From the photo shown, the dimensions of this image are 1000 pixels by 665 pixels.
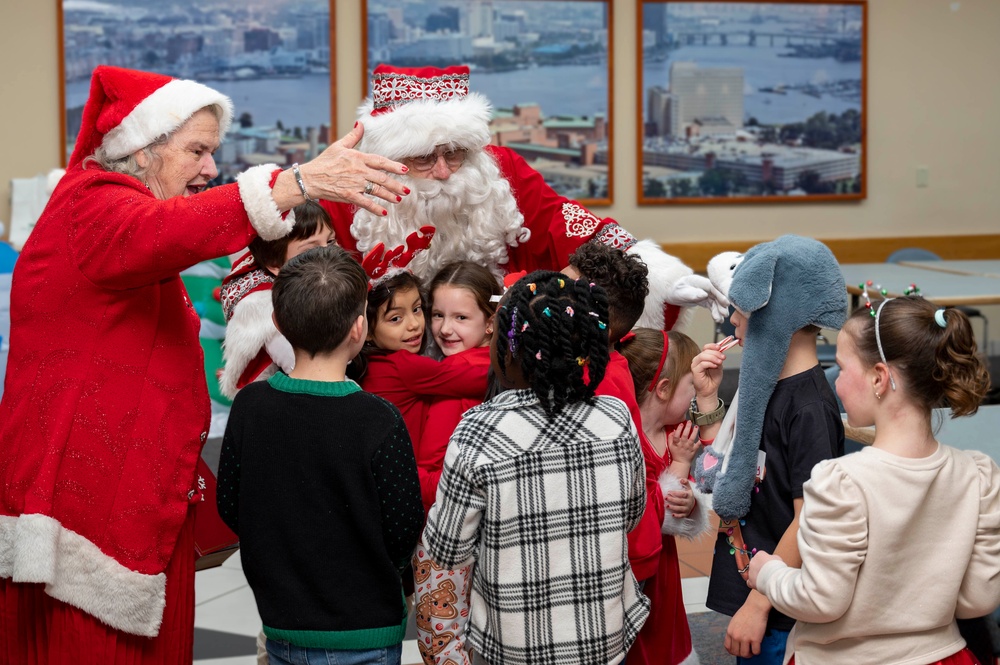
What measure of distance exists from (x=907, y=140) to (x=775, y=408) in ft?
21.0

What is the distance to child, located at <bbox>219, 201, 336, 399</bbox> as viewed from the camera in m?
2.46

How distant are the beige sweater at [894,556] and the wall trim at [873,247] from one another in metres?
5.62

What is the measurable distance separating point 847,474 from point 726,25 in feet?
21.2

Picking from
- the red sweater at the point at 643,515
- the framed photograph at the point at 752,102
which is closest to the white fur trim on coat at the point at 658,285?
the red sweater at the point at 643,515

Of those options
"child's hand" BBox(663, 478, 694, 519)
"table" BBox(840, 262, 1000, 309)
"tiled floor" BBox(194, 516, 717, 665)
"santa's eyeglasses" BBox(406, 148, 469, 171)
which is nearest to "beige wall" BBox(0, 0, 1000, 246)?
"table" BBox(840, 262, 1000, 309)

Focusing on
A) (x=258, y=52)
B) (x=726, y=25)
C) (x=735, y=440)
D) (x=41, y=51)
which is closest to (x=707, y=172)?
(x=726, y=25)

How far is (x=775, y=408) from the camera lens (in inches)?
79.7

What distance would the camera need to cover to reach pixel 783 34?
7.67 metres

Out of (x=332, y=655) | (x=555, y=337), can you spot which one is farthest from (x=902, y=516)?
(x=332, y=655)

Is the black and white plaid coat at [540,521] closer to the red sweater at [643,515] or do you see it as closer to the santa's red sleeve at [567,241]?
the red sweater at [643,515]

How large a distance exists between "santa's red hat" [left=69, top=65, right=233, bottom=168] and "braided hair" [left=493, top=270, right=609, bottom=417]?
0.71 meters

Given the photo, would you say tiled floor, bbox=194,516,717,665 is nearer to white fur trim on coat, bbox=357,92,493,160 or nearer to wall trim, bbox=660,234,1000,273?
white fur trim on coat, bbox=357,92,493,160

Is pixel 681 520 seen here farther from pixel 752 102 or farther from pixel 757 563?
pixel 752 102

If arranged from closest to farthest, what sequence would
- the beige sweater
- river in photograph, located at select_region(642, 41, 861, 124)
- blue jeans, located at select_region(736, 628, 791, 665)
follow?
the beige sweater
blue jeans, located at select_region(736, 628, 791, 665)
river in photograph, located at select_region(642, 41, 861, 124)
